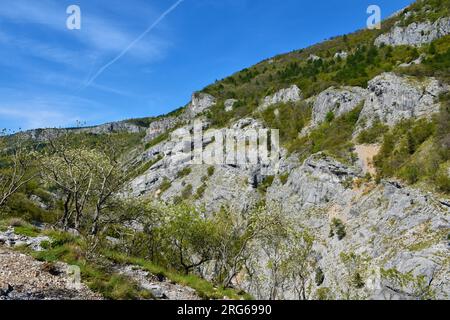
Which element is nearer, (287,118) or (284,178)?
(284,178)

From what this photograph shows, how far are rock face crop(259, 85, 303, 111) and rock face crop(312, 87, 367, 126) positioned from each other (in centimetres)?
1669

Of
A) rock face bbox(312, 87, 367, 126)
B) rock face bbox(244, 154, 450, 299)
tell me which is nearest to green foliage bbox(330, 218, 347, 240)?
rock face bbox(244, 154, 450, 299)

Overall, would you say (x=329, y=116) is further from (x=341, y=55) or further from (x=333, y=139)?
(x=341, y=55)

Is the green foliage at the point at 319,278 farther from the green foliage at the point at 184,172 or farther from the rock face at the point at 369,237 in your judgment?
the green foliage at the point at 184,172

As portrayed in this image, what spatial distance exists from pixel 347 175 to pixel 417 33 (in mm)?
71659

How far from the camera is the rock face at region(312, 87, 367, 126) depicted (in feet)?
283

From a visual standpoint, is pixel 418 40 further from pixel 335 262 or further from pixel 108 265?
pixel 108 265

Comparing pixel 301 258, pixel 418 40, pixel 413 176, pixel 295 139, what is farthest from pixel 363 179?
pixel 418 40

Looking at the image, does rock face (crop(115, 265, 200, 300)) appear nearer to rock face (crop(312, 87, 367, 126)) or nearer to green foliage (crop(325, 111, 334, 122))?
rock face (crop(312, 87, 367, 126))

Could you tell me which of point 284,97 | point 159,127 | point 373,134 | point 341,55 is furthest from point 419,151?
point 159,127

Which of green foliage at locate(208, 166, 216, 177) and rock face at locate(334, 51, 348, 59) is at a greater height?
rock face at locate(334, 51, 348, 59)

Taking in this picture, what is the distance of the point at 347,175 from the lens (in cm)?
6575

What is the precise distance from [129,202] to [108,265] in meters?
18.7

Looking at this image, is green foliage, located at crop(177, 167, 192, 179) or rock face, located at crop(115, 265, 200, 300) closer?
rock face, located at crop(115, 265, 200, 300)
